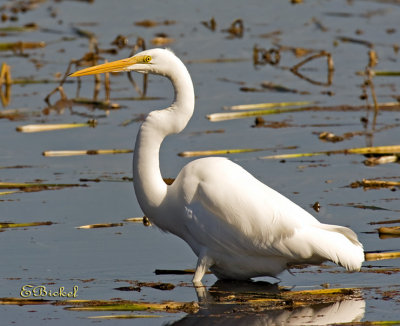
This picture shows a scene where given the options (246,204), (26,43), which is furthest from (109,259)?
(26,43)

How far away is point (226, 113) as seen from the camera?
452 inches

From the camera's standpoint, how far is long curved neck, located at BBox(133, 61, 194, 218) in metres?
7.07

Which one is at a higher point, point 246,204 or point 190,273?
→ point 246,204

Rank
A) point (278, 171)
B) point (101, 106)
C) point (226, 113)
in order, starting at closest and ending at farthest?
1. point (278, 171)
2. point (226, 113)
3. point (101, 106)

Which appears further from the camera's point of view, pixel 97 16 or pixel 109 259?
pixel 97 16

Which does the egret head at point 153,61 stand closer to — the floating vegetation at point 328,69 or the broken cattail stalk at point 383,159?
the broken cattail stalk at point 383,159

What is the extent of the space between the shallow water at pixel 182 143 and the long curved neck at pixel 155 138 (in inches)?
23.4

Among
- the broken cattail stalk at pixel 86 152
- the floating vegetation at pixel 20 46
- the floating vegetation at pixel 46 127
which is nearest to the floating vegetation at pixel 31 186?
the broken cattail stalk at pixel 86 152

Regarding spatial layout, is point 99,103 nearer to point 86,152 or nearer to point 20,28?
point 86,152

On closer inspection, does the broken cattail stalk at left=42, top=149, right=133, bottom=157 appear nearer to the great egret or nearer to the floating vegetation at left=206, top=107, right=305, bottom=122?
the floating vegetation at left=206, top=107, right=305, bottom=122

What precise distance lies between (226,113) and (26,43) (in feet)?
20.8

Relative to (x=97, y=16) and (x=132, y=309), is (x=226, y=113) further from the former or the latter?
(x=97, y=16)
